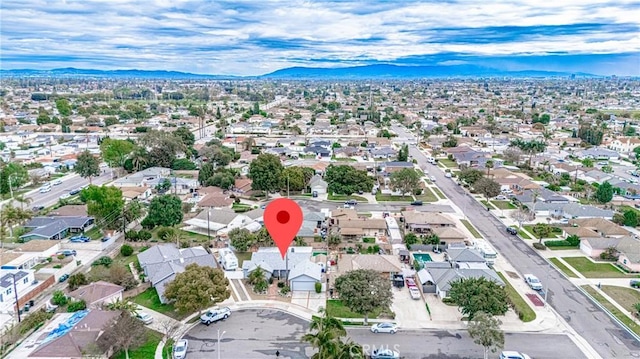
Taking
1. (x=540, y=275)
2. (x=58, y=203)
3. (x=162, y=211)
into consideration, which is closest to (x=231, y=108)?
(x=58, y=203)

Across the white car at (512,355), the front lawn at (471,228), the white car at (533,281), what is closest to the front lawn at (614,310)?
the white car at (533,281)

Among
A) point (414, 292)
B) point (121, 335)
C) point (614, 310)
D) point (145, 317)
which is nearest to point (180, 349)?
point (121, 335)

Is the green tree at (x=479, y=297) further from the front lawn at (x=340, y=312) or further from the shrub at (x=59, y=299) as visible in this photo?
the shrub at (x=59, y=299)

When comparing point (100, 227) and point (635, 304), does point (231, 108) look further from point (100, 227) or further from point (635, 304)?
point (635, 304)

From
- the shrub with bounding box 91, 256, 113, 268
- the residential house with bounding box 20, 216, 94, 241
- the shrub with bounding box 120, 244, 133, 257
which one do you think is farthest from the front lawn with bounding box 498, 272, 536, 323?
the residential house with bounding box 20, 216, 94, 241

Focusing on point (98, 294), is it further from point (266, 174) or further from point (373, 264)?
point (266, 174)

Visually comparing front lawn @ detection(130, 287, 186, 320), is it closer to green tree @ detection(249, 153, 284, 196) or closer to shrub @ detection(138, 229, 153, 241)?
shrub @ detection(138, 229, 153, 241)
